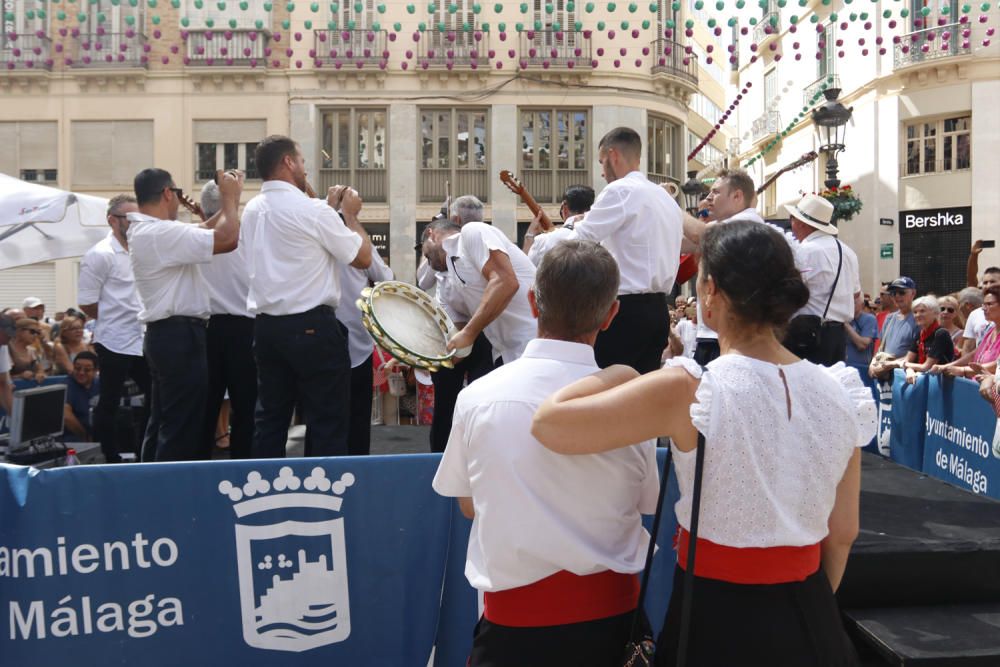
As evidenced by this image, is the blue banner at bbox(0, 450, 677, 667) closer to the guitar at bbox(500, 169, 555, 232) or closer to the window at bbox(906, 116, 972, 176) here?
the guitar at bbox(500, 169, 555, 232)

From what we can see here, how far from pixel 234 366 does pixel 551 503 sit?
3777 millimetres

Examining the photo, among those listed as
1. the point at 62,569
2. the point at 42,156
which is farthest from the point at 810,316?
the point at 42,156

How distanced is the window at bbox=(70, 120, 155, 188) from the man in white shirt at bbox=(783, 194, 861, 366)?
24.0 m

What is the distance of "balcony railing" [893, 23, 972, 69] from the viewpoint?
2405 cm

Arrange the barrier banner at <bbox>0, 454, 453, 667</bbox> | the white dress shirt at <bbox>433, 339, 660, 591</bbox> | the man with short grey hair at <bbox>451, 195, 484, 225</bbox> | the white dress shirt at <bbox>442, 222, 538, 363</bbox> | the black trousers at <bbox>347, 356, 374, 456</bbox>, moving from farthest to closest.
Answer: the man with short grey hair at <bbox>451, 195, 484, 225</bbox>, the black trousers at <bbox>347, 356, 374, 456</bbox>, the white dress shirt at <bbox>442, 222, 538, 363</bbox>, the barrier banner at <bbox>0, 454, 453, 667</bbox>, the white dress shirt at <bbox>433, 339, 660, 591</bbox>

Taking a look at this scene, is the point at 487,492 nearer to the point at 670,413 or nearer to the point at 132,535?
the point at 670,413

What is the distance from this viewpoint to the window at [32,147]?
1035 inches

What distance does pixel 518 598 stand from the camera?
2324 millimetres

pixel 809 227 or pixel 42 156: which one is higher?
pixel 42 156

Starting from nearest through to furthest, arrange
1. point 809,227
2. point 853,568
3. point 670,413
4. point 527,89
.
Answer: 1. point 670,413
2. point 853,568
3. point 809,227
4. point 527,89

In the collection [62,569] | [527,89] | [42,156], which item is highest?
[527,89]

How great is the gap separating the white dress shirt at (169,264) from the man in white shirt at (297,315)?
336mm

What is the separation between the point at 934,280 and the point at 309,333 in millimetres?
23748

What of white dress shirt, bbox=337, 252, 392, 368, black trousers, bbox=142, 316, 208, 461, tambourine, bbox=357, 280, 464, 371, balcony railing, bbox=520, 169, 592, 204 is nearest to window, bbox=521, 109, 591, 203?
balcony railing, bbox=520, 169, 592, 204
